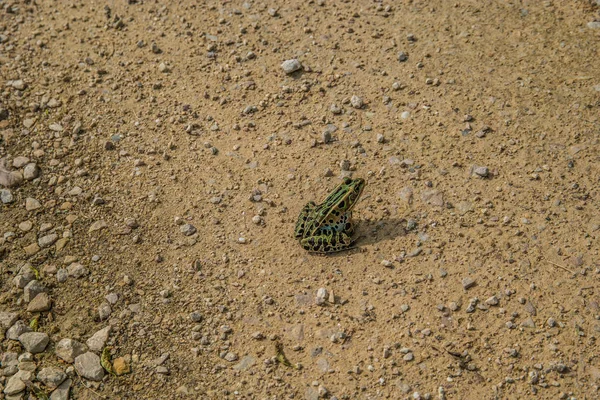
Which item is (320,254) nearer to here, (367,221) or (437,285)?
(367,221)

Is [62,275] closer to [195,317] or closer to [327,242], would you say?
[195,317]

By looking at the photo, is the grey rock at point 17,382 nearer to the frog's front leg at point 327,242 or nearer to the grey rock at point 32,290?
the grey rock at point 32,290

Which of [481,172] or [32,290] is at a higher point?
[32,290]

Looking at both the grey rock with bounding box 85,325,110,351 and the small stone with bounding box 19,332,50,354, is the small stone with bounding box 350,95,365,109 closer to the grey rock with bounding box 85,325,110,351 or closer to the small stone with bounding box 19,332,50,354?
the grey rock with bounding box 85,325,110,351

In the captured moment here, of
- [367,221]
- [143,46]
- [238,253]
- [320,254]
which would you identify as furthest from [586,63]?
[143,46]

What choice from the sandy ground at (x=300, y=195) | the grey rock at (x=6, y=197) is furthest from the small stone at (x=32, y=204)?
the grey rock at (x=6, y=197)

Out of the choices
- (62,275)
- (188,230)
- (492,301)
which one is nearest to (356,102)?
(188,230)
